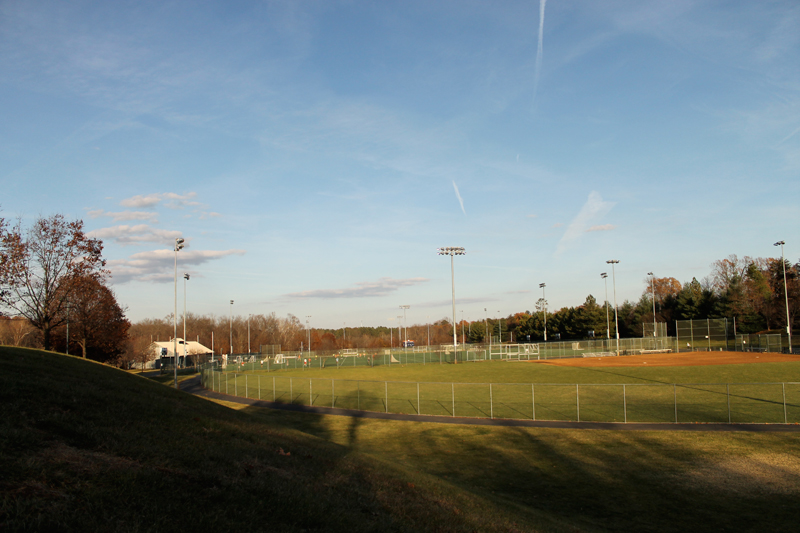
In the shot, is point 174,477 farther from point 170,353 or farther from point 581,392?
point 170,353

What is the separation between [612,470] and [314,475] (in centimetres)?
1194

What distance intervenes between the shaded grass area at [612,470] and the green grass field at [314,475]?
7cm

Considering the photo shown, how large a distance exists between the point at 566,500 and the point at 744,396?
2516 centimetres

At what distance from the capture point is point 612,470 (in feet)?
55.8

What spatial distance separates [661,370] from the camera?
5081cm

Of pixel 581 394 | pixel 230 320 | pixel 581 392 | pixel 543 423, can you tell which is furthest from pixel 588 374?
pixel 230 320

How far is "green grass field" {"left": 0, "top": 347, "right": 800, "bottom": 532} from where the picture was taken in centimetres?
617

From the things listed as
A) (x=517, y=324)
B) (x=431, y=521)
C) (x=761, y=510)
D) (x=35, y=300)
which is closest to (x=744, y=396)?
(x=761, y=510)

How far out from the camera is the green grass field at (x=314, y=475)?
6168 millimetres

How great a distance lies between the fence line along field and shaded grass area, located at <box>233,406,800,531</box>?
338 cm

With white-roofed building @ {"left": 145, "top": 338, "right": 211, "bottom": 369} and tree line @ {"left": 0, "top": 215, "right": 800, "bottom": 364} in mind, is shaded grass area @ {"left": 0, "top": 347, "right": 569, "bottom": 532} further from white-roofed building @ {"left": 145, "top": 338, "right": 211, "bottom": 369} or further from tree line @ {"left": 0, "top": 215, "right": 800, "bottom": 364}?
white-roofed building @ {"left": 145, "top": 338, "right": 211, "bottom": 369}

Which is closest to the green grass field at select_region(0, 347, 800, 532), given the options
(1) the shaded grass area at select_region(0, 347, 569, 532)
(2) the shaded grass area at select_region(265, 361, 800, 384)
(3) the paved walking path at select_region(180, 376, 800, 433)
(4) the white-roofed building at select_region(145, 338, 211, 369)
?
(1) the shaded grass area at select_region(0, 347, 569, 532)

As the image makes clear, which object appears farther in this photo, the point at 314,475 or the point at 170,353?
the point at 170,353

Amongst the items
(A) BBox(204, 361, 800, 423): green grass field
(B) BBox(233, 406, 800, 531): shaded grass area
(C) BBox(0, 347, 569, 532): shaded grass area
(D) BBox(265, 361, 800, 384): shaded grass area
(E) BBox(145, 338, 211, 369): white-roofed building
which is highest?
(C) BBox(0, 347, 569, 532): shaded grass area
